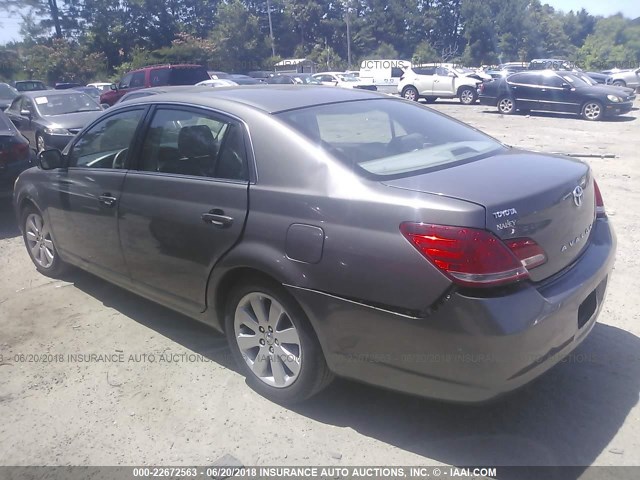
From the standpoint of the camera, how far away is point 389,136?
11.8 feet

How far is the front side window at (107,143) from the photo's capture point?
4.02 m

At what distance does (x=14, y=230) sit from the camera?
7.18m

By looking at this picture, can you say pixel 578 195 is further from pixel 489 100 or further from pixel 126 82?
pixel 489 100

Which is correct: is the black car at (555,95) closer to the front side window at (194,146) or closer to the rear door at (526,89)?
the rear door at (526,89)

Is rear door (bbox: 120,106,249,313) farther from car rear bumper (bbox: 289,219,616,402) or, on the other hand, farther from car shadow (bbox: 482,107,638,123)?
car shadow (bbox: 482,107,638,123)

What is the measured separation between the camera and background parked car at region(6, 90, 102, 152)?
11312 mm

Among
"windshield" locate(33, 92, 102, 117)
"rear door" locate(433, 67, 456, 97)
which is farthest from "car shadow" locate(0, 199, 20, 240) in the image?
"rear door" locate(433, 67, 456, 97)

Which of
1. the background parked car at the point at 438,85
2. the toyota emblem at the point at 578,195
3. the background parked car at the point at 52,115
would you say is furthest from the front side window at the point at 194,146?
the background parked car at the point at 438,85

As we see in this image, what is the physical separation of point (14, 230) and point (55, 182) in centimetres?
304

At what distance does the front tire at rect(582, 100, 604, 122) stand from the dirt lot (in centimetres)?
1487

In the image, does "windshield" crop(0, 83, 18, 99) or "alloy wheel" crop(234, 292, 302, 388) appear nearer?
"alloy wheel" crop(234, 292, 302, 388)

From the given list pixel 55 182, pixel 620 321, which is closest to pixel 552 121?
pixel 620 321

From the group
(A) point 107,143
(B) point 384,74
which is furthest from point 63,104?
(B) point 384,74

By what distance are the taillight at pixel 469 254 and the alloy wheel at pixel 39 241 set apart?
3.72 metres
